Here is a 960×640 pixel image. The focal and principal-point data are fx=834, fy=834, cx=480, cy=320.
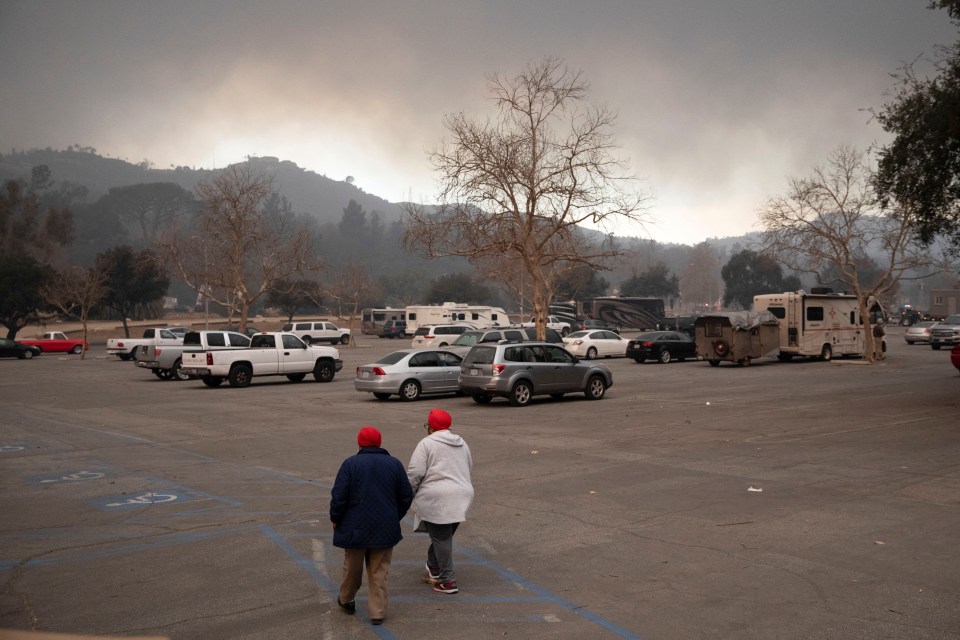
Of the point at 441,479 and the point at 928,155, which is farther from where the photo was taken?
the point at 928,155

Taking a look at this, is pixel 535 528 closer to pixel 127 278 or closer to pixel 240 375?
pixel 240 375

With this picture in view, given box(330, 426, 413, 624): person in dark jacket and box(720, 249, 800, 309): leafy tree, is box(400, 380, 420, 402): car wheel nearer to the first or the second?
box(330, 426, 413, 624): person in dark jacket

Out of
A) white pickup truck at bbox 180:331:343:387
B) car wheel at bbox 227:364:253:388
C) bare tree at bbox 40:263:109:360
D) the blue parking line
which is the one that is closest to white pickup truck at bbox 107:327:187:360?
bare tree at bbox 40:263:109:360

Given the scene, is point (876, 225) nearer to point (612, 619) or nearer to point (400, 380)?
point (400, 380)

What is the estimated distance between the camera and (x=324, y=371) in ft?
104

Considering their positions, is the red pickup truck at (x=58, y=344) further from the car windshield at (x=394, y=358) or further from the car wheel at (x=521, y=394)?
the car wheel at (x=521, y=394)

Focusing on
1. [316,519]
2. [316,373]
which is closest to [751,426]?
[316,519]

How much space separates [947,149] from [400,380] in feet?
51.0

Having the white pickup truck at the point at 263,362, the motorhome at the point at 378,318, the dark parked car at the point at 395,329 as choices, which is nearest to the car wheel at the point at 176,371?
the white pickup truck at the point at 263,362

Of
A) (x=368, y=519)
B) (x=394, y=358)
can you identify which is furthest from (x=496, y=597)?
(x=394, y=358)

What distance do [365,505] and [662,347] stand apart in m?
35.6

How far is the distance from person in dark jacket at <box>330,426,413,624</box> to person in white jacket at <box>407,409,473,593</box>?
480 mm

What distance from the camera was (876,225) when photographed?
39.8 meters

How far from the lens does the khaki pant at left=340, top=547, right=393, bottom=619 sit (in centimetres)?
625
